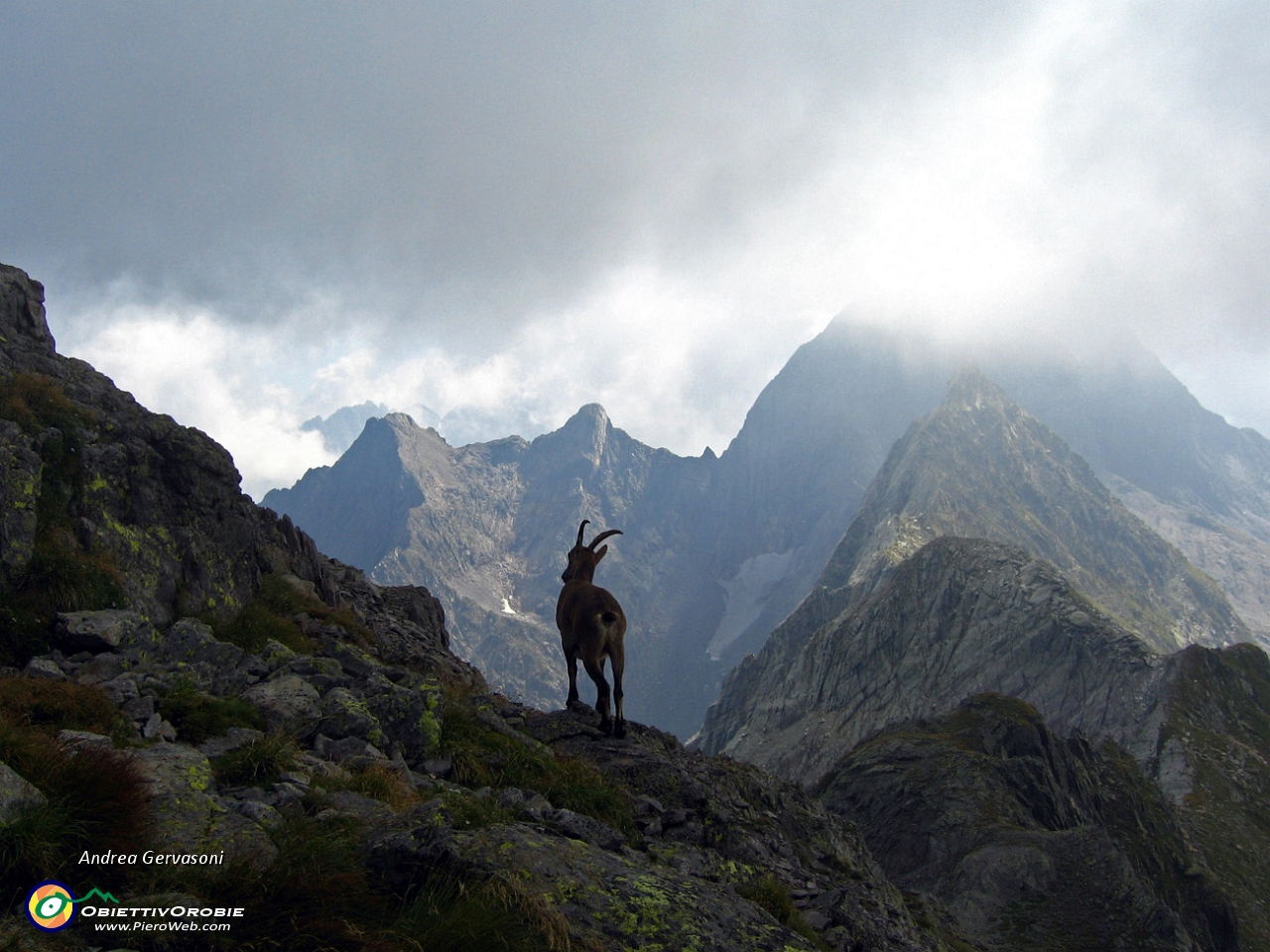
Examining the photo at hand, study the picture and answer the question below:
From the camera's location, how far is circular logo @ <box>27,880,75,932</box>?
5082 mm

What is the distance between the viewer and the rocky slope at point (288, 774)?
591 centimetres

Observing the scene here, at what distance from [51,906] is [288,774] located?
3116mm

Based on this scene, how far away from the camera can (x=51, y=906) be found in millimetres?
5195

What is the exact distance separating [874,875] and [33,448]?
21684 millimetres

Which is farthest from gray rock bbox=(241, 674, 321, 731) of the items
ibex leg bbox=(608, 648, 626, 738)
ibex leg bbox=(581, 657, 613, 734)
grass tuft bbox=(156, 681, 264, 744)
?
ibex leg bbox=(608, 648, 626, 738)

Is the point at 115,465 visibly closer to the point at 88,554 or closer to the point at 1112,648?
the point at 88,554

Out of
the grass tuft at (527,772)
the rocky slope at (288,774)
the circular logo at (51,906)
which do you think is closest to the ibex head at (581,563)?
the rocky slope at (288,774)

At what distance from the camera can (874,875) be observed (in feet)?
63.2

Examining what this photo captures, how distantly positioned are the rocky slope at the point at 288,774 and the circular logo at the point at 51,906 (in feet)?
Answer: 0.35

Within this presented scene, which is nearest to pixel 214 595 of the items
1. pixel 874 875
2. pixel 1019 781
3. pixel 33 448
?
pixel 33 448

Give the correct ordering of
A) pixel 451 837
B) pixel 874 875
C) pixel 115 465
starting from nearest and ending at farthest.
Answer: pixel 451 837, pixel 115 465, pixel 874 875

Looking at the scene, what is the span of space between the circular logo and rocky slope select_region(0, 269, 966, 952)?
0.11 metres

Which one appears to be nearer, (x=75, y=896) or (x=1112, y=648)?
(x=75, y=896)

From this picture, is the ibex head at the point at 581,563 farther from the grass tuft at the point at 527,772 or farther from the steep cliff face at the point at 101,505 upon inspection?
the steep cliff face at the point at 101,505
